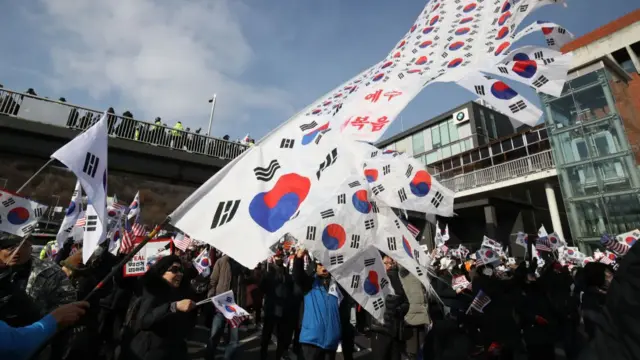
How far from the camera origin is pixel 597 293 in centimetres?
442

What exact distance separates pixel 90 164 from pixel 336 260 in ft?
9.04

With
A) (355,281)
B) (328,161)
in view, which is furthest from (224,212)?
(355,281)

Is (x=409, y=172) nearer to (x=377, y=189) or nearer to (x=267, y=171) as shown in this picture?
(x=377, y=189)

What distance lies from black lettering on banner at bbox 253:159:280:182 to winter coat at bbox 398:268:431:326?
13.9 feet

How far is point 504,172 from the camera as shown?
23938 mm

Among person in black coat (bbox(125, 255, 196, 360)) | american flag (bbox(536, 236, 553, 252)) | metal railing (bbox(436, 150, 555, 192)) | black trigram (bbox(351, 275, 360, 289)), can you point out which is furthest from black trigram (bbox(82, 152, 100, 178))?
metal railing (bbox(436, 150, 555, 192))

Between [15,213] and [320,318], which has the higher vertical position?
[15,213]

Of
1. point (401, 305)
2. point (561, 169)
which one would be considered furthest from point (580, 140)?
point (401, 305)

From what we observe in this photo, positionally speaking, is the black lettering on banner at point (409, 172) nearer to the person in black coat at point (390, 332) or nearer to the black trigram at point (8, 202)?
the person in black coat at point (390, 332)

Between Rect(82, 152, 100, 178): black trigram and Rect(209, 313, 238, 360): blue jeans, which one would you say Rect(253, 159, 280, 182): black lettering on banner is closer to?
Rect(82, 152, 100, 178): black trigram

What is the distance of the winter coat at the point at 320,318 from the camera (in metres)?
4.48

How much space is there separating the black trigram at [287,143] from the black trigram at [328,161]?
0.35 metres

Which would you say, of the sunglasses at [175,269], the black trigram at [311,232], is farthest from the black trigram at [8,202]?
the black trigram at [311,232]

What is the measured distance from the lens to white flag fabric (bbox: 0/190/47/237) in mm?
5773
